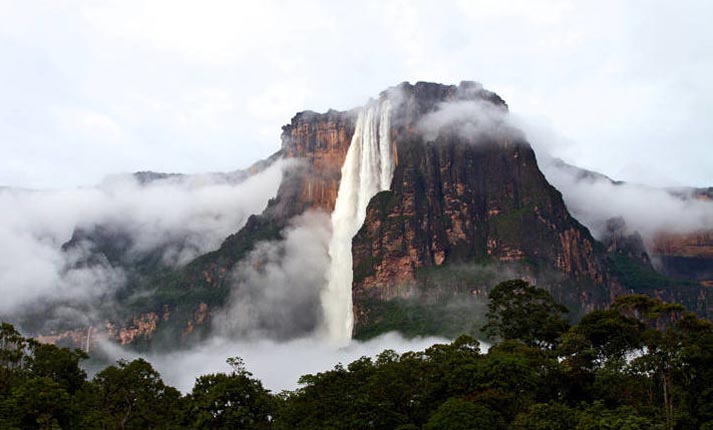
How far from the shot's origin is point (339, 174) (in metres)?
169

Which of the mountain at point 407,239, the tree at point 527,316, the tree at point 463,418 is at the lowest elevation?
the tree at point 463,418

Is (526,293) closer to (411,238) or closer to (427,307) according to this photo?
(427,307)

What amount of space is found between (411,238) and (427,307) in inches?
637

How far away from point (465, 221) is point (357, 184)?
1106 inches

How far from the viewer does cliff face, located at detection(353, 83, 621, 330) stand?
138500 millimetres

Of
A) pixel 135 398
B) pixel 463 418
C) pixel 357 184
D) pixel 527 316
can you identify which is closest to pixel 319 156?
pixel 357 184

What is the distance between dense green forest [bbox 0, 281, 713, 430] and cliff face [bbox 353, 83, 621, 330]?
255 ft

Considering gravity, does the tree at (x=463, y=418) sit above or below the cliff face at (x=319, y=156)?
below

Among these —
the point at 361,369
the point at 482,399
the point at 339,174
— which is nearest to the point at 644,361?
the point at 482,399

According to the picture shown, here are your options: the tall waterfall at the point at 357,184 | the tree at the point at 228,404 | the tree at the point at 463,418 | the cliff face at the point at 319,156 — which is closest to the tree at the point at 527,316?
the tree at the point at 463,418

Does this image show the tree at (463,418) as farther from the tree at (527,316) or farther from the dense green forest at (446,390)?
the tree at (527,316)

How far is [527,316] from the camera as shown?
66688mm

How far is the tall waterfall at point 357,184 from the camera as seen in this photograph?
156 m

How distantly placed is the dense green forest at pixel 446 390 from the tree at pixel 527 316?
20.6ft
